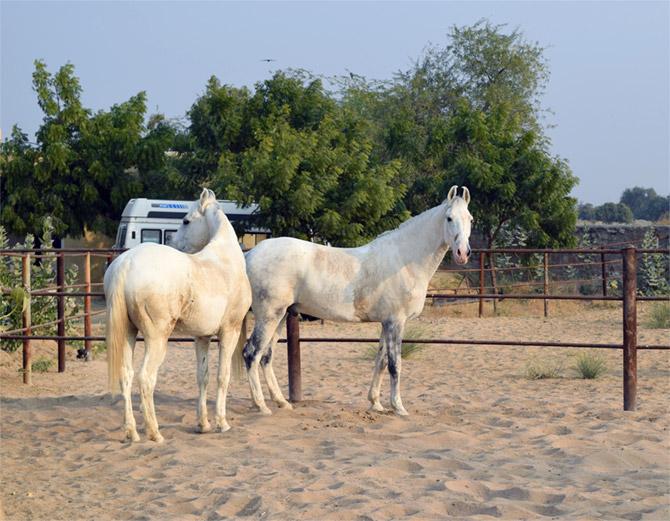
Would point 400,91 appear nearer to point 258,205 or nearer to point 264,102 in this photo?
point 264,102

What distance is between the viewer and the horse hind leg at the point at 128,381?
5.57 meters

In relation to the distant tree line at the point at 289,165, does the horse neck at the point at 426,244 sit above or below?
below

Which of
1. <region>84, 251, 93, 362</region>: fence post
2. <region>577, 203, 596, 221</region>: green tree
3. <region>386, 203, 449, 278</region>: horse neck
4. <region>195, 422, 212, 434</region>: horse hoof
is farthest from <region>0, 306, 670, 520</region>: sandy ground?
<region>577, 203, 596, 221</region>: green tree

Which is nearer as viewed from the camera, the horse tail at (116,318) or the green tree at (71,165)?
the horse tail at (116,318)

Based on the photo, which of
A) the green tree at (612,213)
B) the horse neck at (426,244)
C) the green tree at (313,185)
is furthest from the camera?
A: the green tree at (612,213)

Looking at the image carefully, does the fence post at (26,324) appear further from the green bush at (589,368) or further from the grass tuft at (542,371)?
the green bush at (589,368)

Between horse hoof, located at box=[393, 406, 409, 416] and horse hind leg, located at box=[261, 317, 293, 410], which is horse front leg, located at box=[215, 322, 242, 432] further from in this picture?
horse hoof, located at box=[393, 406, 409, 416]

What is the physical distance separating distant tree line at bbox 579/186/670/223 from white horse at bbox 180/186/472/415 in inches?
1462

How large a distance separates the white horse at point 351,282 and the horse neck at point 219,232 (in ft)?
0.48

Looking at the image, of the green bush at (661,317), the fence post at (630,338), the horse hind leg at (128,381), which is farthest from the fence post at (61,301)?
the green bush at (661,317)

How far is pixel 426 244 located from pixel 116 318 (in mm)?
2444

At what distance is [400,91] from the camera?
29.8 m

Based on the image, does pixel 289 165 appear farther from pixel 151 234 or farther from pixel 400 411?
pixel 400 411

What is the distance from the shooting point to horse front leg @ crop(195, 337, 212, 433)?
5.99m
